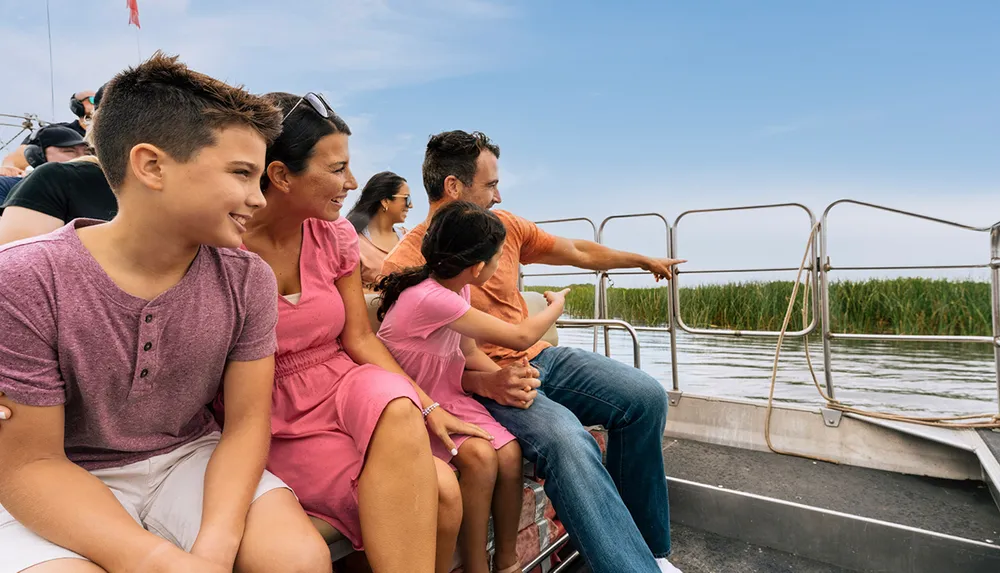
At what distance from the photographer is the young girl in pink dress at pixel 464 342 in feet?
4.98

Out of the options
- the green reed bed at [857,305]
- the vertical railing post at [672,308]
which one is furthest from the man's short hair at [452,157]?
the green reed bed at [857,305]

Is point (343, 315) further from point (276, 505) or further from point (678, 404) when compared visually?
point (678, 404)

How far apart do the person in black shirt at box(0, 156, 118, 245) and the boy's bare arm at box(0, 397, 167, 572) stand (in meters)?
0.95

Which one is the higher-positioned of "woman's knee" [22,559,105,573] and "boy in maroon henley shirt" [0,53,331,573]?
"boy in maroon henley shirt" [0,53,331,573]

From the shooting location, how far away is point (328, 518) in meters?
1.25

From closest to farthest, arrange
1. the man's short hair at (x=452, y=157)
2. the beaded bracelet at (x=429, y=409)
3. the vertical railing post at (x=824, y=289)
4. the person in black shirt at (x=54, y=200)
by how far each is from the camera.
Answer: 1. the beaded bracelet at (x=429, y=409)
2. the person in black shirt at (x=54, y=200)
3. the man's short hair at (x=452, y=157)
4. the vertical railing post at (x=824, y=289)

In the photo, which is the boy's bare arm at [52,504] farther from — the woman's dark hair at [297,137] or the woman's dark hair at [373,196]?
the woman's dark hair at [373,196]

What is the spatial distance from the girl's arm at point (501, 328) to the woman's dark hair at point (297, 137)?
601 mm

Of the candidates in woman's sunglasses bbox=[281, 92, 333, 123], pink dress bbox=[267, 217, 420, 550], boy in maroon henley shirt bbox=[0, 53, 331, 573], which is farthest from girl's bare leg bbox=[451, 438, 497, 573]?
woman's sunglasses bbox=[281, 92, 333, 123]

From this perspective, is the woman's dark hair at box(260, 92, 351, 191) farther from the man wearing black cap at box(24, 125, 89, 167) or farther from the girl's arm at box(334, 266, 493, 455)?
the man wearing black cap at box(24, 125, 89, 167)

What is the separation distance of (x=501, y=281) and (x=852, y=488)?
1964mm

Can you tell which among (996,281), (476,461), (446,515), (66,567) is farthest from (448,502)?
(996,281)

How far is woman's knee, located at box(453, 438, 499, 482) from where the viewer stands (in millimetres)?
1509

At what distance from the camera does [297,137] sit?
4.62 ft
